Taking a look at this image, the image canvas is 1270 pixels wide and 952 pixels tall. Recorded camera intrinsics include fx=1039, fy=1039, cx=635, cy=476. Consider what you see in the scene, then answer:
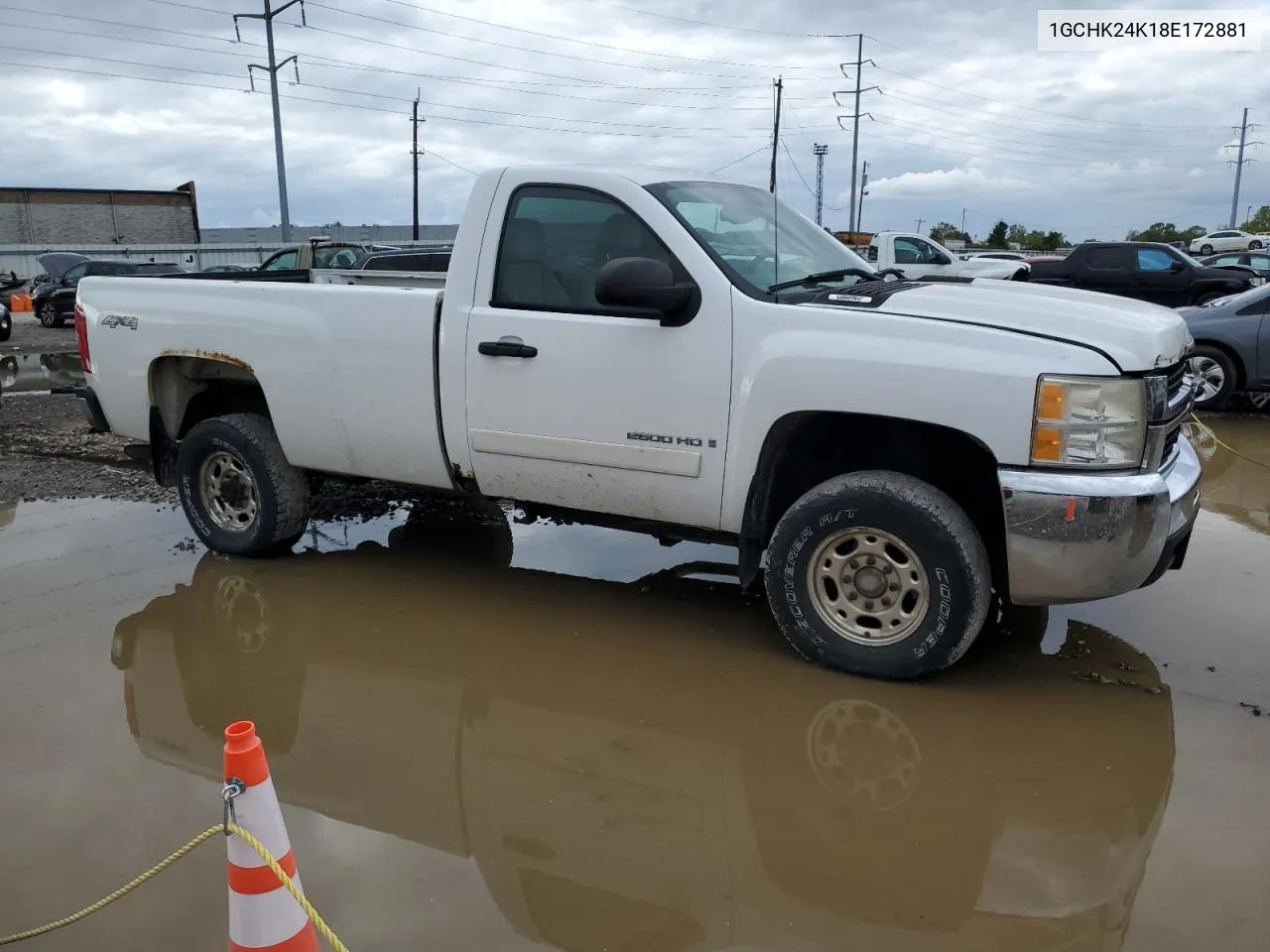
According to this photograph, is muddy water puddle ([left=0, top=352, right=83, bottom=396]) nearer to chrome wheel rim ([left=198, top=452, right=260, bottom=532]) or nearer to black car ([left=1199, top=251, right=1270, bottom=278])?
chrome wheel rim ([left=198, top=452, right=260, bottom=532])

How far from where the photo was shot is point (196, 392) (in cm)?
589

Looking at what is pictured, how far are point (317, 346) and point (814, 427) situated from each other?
248 centimetres

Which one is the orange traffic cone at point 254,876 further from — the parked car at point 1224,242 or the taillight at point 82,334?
the parked car at point 1224,242

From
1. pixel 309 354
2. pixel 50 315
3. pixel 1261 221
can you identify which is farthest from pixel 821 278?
pixel 1261 221

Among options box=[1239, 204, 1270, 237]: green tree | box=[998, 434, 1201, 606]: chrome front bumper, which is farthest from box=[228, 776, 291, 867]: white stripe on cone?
box=[1239, 204, 1270, 237]: green tree

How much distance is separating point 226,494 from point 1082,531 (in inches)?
173

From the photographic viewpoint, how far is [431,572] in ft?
18.6

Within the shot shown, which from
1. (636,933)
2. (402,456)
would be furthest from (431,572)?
(636,933)

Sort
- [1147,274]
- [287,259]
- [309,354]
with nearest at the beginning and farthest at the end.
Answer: [309,354], [1147,274], [287,259]

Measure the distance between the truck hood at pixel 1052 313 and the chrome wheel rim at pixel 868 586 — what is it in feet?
2.86

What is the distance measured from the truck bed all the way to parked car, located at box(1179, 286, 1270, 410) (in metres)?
8.42

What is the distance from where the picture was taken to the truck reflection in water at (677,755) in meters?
2.82

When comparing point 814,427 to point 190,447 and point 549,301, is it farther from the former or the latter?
point 190,447

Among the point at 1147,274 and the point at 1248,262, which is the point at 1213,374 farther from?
the point at 1248,262
